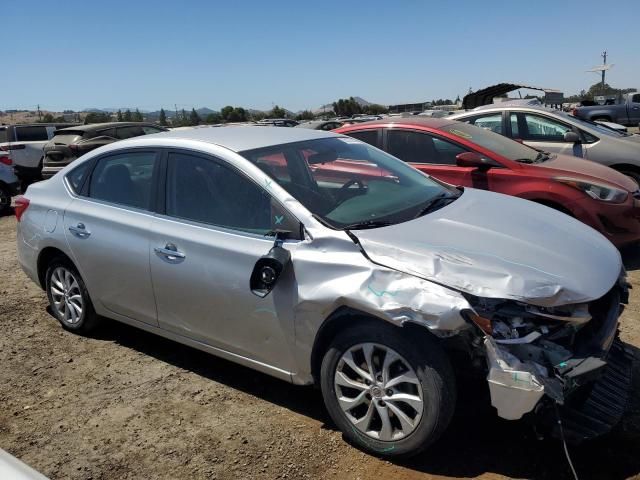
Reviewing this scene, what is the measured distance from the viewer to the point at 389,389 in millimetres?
2799

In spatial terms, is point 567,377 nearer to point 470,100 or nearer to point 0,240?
point 0,240

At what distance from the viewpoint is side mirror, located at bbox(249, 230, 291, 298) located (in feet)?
10.00

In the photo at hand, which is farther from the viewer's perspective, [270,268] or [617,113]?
[617,113]

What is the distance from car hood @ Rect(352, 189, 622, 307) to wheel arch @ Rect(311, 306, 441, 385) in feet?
0.83

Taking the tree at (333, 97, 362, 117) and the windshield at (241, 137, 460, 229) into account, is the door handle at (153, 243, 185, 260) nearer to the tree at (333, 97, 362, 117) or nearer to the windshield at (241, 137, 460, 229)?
the windshield at (241, 137, 460, 229)

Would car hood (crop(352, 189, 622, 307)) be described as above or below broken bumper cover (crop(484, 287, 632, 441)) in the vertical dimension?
above

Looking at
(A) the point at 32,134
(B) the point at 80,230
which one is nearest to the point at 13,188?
(A) the point at 32,134

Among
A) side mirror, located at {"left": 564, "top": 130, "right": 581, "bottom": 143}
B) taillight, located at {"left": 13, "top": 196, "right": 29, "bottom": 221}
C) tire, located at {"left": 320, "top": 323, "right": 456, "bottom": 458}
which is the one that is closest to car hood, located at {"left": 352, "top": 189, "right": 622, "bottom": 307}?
tire, located at {"left": 320, "top": 323, "right": 456, "bottom": 458}

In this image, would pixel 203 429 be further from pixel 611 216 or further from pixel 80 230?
pixel 611 216

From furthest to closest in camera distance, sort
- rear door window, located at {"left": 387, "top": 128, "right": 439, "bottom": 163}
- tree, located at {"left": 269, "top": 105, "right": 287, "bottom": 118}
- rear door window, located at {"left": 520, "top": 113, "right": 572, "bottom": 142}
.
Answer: tree, located at {"left": 269, "top": 105, "right": 287, "bottom": 118} < rear door window, located at {"left": 520, "top": 113, "right": 572, "bottom": 142} < rear door window, located at {"left": 387, "top": 128, "right": 439, "bottom": 163}

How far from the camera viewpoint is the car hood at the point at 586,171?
5.67 metres

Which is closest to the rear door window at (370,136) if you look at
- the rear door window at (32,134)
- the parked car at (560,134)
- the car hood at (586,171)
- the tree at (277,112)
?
the parked car at (560,134)

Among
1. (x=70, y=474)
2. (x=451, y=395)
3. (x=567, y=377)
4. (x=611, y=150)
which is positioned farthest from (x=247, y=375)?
(x=611, y=150)

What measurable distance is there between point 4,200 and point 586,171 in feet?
35.0
